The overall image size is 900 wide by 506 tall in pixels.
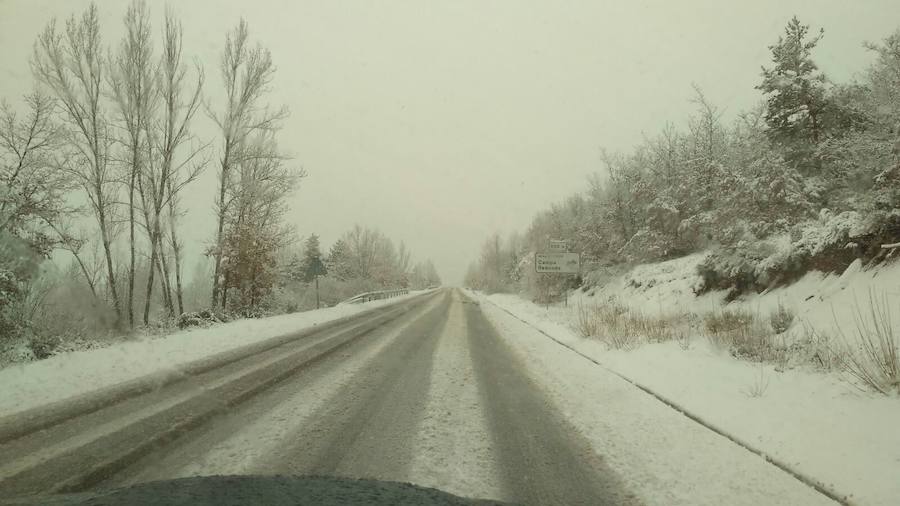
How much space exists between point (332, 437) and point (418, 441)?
80cm

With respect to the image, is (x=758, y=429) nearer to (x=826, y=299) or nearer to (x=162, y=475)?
(x=162, y=475)

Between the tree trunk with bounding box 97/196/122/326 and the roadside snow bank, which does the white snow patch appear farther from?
the tree trunk with bounding box 97/196/122/326

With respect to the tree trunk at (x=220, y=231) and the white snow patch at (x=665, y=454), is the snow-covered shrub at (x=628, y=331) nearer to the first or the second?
the white snow patch at (x=665, y=454)

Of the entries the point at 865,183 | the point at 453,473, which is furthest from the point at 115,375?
the point at 865,183

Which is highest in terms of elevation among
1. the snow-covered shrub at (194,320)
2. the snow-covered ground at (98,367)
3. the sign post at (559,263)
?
the sign post at (559,263)

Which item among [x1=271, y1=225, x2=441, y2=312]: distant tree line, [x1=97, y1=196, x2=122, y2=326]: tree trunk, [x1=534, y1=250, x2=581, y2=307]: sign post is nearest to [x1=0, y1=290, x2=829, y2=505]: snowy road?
[x1=97, y1=196, x2=122, y2=326]: tree trunk

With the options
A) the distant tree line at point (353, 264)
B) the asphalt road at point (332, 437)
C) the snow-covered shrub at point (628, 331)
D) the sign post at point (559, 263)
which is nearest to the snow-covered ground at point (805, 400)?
the snow-covered shrub at point (628, 331)

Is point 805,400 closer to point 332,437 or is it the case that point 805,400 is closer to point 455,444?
point 455,444

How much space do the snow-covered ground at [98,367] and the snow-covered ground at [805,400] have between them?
285 inches

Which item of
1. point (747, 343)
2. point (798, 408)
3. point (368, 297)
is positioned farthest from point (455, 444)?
point (368, 297)

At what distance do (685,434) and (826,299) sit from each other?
7521 millimetres

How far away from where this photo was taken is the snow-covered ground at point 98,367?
5.79 metres

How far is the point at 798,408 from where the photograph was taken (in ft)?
15.1

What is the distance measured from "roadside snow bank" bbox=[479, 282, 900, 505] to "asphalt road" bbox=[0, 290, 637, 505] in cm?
161
